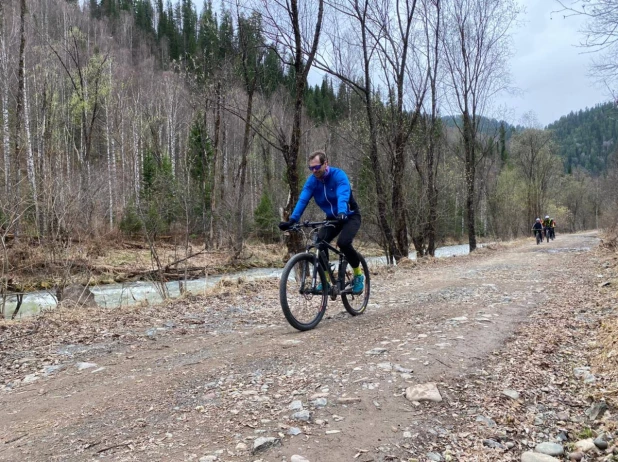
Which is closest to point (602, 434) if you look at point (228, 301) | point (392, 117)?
point (228, 301)

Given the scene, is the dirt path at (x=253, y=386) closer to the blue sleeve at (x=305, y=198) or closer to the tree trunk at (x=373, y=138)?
the blue sleeve at (x=305, y=198)

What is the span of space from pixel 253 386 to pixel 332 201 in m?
2.84

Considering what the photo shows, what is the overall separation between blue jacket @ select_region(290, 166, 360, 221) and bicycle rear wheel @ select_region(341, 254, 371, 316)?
0.81m

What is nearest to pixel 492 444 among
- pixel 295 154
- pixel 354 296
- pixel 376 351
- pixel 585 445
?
pixel 585 445

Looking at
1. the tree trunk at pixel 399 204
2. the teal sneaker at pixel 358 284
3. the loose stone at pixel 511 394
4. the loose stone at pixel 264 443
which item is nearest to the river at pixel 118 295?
the tree trunk at pixel 399 204

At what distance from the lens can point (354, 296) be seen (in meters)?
6.19

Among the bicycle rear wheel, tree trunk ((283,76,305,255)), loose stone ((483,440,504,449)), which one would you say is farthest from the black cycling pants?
tree trunk ((283,76,305,255))

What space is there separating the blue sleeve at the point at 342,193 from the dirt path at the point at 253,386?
150cm

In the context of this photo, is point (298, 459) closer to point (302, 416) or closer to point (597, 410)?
point (302, 416)

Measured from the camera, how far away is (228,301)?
297 inches

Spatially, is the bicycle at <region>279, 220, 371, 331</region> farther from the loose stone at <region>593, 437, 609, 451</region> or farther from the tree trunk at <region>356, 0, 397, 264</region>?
the tree trunk at <region>356, 0, 397, 264</region>

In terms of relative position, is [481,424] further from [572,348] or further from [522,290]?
[522,290]

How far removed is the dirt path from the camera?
8.43 ft

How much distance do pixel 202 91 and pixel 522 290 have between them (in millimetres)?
13948
